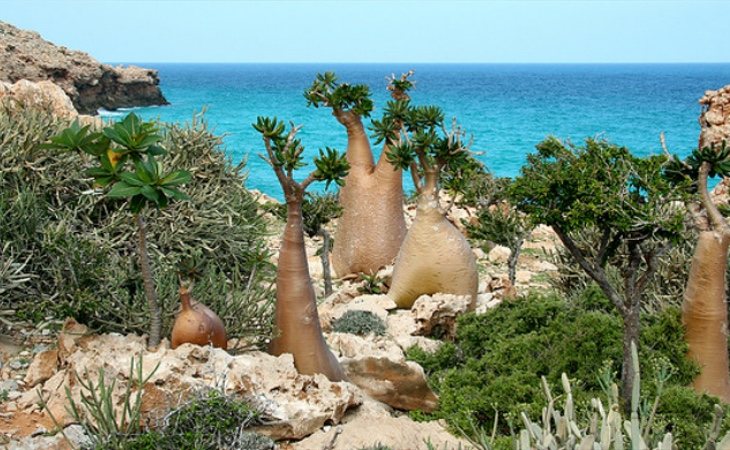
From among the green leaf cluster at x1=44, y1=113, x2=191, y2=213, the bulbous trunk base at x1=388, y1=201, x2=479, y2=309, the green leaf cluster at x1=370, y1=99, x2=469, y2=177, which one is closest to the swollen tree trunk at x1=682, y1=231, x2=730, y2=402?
the bulbous trunk base at x1=388, y1=201, x2=479, y2=309

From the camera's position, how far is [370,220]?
902cm

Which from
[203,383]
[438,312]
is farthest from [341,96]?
[203,383]

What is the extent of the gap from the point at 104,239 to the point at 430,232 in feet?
9.87

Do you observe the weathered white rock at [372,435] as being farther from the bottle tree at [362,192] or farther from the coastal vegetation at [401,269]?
the bottle tree at [362,192]

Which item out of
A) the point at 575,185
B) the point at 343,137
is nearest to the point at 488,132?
the point at 343,137

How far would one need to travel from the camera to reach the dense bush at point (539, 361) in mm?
5176

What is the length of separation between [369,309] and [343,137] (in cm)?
3305

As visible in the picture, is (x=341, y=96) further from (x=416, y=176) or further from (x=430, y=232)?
(x=430, y=232)

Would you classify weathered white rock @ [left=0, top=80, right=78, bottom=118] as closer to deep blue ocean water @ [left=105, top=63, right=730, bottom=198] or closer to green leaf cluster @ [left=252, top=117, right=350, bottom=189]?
green leaf cluster @ [left=252, top=117, right=350, bottom=189]

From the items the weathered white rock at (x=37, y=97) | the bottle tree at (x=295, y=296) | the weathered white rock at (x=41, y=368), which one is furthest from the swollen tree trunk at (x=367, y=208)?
the weathered white rock at (x=41, y=368)

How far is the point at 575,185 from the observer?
5.25 metres

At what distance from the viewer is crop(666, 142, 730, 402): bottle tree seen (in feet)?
17.4

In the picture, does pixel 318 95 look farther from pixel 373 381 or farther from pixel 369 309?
pixel 373 381

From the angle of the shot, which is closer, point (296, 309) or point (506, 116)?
point (296, 309)
